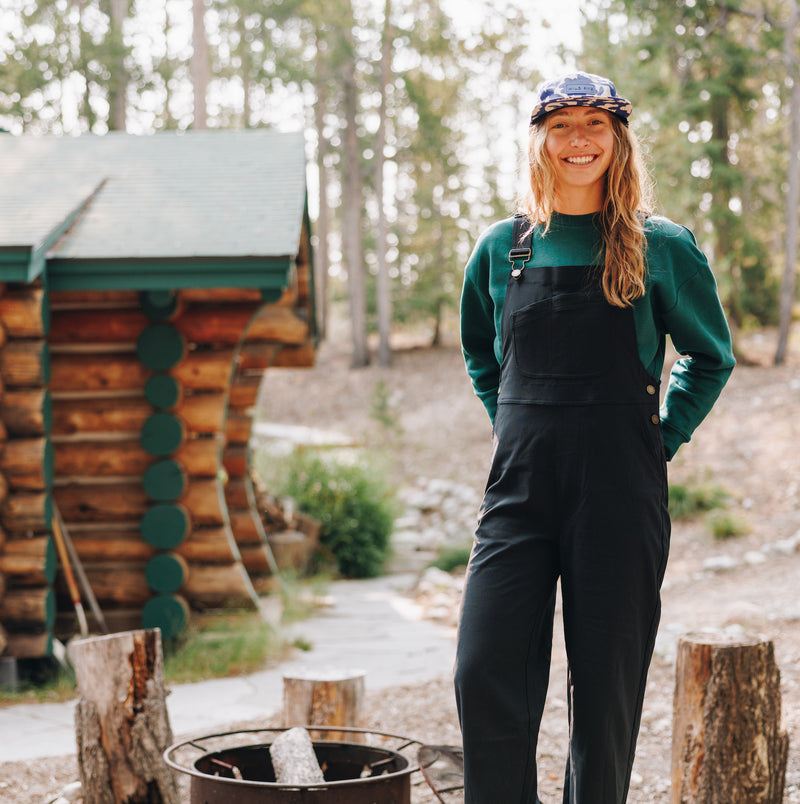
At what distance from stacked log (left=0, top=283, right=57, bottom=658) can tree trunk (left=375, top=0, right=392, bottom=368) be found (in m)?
16.4

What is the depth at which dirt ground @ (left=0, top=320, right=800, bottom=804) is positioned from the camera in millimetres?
4383

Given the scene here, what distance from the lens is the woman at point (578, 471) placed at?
2344 millimetres

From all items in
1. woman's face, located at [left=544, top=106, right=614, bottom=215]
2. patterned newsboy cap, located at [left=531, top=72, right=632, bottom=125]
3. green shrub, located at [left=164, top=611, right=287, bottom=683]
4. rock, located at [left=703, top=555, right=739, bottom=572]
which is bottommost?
rock, located at [left=703, top=555, right=739, bottom=572]

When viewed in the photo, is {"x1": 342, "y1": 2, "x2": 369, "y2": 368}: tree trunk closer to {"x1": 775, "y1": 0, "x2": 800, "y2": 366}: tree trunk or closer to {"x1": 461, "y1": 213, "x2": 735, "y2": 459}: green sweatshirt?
{"x1": 775, "y1": 0, "x2": 800, "y2": 366}: tree trunk

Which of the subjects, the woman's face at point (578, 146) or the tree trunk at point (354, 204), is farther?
the tree trunk at point (354, 204)

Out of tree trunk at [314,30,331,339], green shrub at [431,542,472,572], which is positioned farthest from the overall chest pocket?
tree trunk at [314,30,331,339]

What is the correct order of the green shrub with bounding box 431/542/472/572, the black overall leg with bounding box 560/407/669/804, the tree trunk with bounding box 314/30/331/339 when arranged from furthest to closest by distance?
the tree trunk with bounding box 314/30/331/339 → the green shrub with bounding box 431/542/472/572 → the black overall leg with bounding box 560/407/669/804

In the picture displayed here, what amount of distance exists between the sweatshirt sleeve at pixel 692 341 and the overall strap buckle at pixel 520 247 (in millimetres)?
374

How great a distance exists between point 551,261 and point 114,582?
4591 mm

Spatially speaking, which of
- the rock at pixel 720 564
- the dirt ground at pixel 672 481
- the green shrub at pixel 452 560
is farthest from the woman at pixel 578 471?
the green shrub at pixel 452 560

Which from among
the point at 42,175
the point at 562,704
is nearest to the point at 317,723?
the point at 562,704

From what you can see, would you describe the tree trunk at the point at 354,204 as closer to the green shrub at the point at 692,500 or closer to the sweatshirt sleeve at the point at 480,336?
the green shrub at the point at 692,500

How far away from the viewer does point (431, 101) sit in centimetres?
2162

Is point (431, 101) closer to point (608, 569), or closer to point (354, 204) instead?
point (354, 204)
